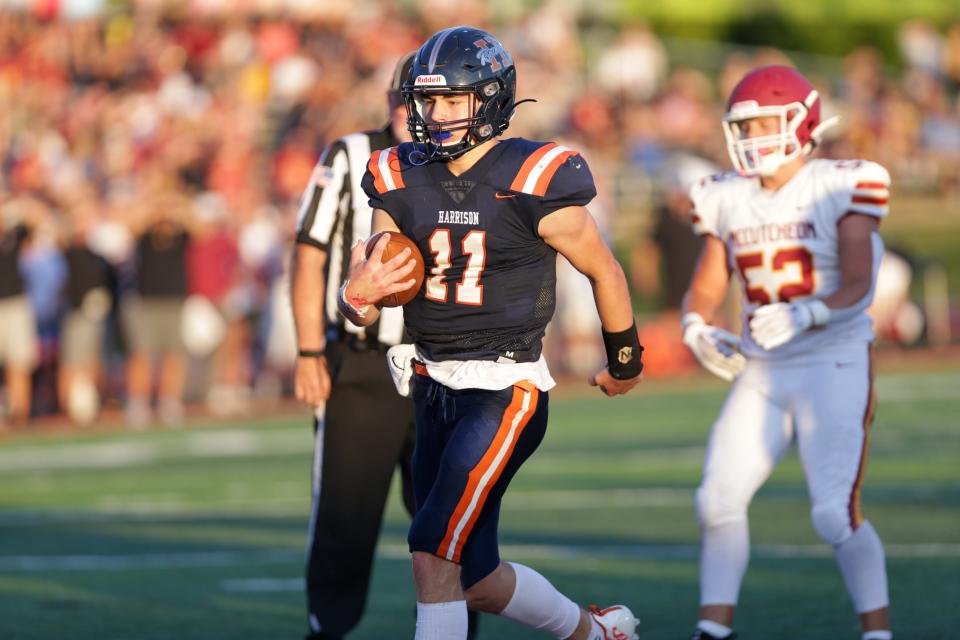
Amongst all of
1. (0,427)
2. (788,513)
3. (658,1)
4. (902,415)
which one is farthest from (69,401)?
(658,1)

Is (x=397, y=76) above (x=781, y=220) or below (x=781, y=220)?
above

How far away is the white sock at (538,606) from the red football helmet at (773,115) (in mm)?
1639

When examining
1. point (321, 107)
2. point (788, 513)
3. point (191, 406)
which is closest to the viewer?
point (788, 513)

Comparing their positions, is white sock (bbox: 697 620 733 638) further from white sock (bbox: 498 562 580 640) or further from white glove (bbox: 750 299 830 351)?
white glove (bbox: 750 299 830 351)

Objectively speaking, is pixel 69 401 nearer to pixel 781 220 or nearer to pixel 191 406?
pixel 191 406

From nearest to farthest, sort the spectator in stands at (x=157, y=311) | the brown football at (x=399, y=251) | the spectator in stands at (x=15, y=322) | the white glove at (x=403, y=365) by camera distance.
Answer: the brown football at (x=399, y=251), the white glove at (x=403, y=365), the spectator in stands at (x=15, y=322), the spectator in stands at (x=157, y=311)

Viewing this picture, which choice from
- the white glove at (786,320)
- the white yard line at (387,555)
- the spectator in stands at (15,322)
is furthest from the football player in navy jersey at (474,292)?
the spectator in stands at (15,322)

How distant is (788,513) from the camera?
818 cm

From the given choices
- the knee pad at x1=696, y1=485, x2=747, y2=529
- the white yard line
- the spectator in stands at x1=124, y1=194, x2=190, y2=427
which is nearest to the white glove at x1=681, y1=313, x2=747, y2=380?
the knee pad at x1=696, y1=485, x2=747, y2=529

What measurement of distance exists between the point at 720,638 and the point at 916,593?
1.26m

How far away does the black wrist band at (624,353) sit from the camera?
4406 millimetres

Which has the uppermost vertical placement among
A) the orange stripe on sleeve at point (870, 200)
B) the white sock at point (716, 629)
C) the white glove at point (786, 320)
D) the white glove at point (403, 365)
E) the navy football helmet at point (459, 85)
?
the navy football helmet at point (459, 85)

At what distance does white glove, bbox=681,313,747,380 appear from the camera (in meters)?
5.19

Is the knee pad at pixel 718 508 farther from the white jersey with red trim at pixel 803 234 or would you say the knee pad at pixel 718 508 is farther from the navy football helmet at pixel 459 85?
the navy football helmet at pixel 459 85
